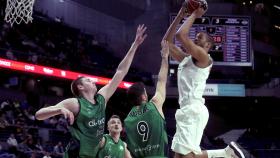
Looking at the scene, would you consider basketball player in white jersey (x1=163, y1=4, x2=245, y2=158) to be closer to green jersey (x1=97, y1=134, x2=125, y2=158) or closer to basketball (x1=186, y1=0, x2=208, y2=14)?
basketball (x1=186, y1=0, x2=208, y2=14)

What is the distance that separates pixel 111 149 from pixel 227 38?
38.2ft

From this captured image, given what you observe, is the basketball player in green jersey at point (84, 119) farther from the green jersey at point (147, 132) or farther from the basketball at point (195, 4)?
the basketball at point (195, 4)

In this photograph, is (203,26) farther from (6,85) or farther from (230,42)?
(6,85)

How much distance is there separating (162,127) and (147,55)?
59.7 ft

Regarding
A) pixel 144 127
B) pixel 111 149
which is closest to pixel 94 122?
pixel 144 127

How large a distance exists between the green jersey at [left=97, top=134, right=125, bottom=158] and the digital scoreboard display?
34.5ft

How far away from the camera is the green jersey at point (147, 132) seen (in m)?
4.87

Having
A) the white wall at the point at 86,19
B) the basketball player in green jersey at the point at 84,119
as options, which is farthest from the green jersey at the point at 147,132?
the white wall at the point at 86,19

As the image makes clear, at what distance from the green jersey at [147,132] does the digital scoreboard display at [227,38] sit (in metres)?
11.5

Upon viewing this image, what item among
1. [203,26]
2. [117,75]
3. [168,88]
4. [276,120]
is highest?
[203,26]

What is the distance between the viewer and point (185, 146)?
454cm

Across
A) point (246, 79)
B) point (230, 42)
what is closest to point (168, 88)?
point (246, 79)

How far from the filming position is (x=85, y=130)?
4.75m

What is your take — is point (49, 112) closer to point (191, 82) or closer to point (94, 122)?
point (94, 122)
